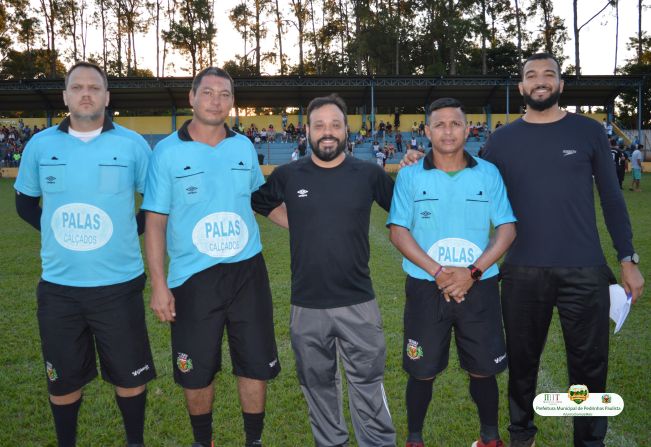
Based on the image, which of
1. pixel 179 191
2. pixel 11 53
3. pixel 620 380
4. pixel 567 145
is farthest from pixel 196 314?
pixel 11 53

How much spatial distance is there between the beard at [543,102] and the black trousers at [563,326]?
3.31 feet

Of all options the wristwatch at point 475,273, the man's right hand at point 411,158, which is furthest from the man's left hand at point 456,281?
the man's right hand at point 411,158

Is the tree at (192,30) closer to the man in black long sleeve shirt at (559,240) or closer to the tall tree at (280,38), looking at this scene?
the tall tree at (280,38)

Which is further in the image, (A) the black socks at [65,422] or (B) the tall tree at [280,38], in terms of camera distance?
(B) the tall tree at [280,38]

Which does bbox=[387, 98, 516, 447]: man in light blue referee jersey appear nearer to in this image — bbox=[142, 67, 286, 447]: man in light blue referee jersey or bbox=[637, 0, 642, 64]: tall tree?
bbox=[142, 67, 286, 447]: man in light blue referee jersey

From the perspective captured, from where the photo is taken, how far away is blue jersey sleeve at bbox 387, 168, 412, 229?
10.8 ft

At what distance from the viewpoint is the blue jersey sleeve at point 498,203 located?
3.23 meters

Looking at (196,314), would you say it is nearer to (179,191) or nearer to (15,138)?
(179,191)

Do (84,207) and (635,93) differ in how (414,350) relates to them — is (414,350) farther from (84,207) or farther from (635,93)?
→ (635,93)

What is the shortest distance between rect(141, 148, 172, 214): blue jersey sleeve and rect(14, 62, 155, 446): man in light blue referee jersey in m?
0.14

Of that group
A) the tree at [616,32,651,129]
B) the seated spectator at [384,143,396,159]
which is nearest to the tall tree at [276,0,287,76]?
the seated spectator at [384,143,396,159]

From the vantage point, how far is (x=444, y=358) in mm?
3264

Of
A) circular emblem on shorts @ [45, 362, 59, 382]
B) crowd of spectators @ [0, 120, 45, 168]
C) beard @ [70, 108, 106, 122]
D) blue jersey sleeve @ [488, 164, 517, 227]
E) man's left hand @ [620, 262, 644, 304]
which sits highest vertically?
crowd of spectators @ [0, 120, 45, 168]

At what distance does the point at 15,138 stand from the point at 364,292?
39.7 m
